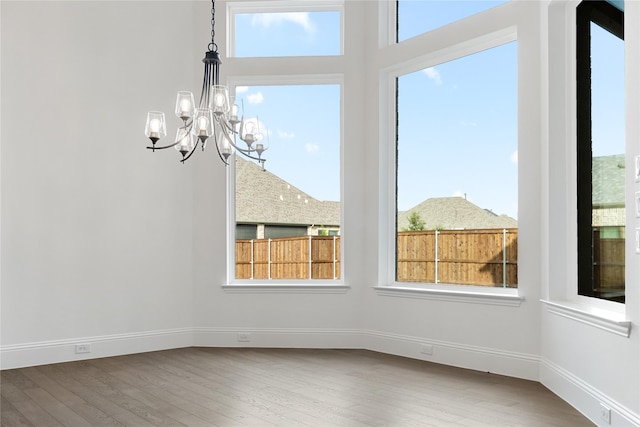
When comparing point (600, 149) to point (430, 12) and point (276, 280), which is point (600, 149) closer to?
point (430, 12)

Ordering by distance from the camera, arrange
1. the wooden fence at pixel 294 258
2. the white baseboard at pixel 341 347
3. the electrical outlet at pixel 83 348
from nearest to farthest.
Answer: the white baseboard at pixel 341 347 → the electrical outlet at pixel 83 348 → the wooden fence at pixel 294 258

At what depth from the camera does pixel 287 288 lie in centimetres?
580

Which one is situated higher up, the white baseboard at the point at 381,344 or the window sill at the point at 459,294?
the window sill at the point at 459,294

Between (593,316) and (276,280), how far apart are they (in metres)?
3.23

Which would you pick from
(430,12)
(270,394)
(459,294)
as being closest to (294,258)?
(459,294)

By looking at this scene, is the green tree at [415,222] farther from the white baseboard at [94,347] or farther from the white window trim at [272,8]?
the white baseboard at [94,347]

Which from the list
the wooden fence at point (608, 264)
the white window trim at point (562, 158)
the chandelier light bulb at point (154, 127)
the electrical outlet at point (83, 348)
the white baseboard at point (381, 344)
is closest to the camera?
the wooden fence at point (608, 264)

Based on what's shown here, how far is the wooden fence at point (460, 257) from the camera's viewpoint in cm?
483

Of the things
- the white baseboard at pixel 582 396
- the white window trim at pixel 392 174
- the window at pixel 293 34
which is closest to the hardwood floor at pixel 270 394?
the white baseboard at pixel 582 396

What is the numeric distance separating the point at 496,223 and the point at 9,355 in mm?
4249

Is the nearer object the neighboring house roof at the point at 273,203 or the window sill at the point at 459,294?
the window sill at the point at 459,294

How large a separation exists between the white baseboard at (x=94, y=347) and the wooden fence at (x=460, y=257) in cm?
233

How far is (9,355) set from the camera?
4871 mm

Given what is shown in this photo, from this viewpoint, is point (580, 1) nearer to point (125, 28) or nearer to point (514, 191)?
point (514, 191)
